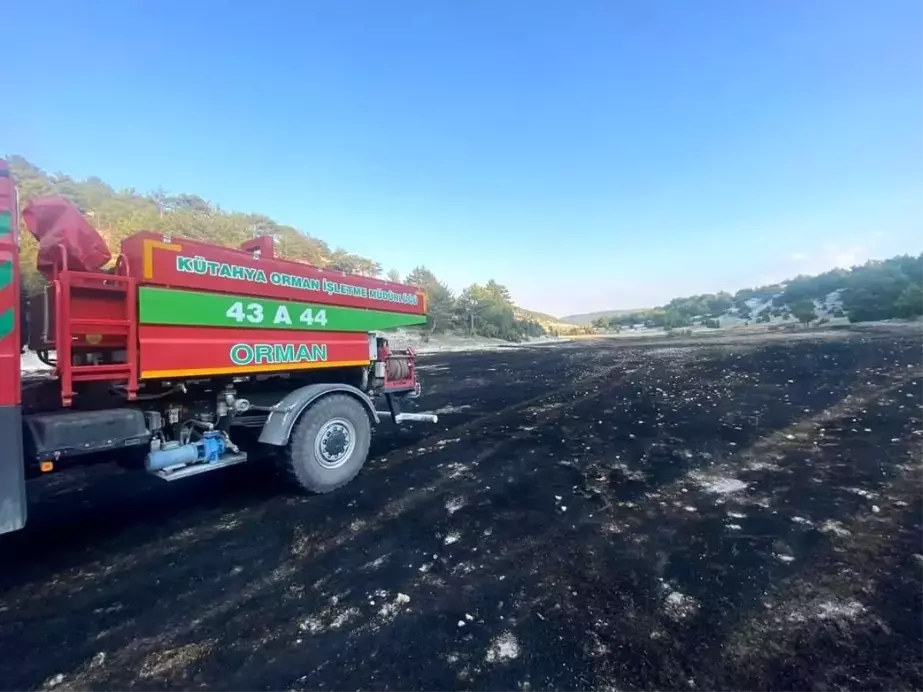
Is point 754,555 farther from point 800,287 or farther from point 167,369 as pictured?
point 800,287

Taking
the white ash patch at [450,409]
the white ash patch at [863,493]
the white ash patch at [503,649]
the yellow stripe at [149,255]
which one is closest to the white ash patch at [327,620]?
the white ash patch at [503,649]

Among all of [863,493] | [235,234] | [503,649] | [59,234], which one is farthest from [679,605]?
[235,234]

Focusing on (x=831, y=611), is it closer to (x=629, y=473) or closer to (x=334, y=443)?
(x=629, y=473)

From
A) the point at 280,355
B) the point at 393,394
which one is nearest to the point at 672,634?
the point at 280,355

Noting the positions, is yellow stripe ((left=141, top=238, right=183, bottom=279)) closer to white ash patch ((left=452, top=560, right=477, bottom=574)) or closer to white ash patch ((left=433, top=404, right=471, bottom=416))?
white ash patch ((left=452, top=560, right=477, bottom=574))

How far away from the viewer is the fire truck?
3100 millimetres

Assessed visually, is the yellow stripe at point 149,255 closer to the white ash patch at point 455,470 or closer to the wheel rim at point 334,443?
the wheel rim at point 334,443

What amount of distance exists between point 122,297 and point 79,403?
102cm

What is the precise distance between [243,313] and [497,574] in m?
2.99

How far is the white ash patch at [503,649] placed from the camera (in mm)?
2287

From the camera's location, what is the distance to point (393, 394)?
6.28 metres

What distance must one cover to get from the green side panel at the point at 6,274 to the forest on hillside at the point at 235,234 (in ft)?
96.2

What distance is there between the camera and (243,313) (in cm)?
411

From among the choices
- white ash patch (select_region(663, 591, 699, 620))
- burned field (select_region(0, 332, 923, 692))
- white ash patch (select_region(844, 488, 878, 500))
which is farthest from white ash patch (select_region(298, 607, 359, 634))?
white ash patch (select_region(844, 488, 878, 500))
